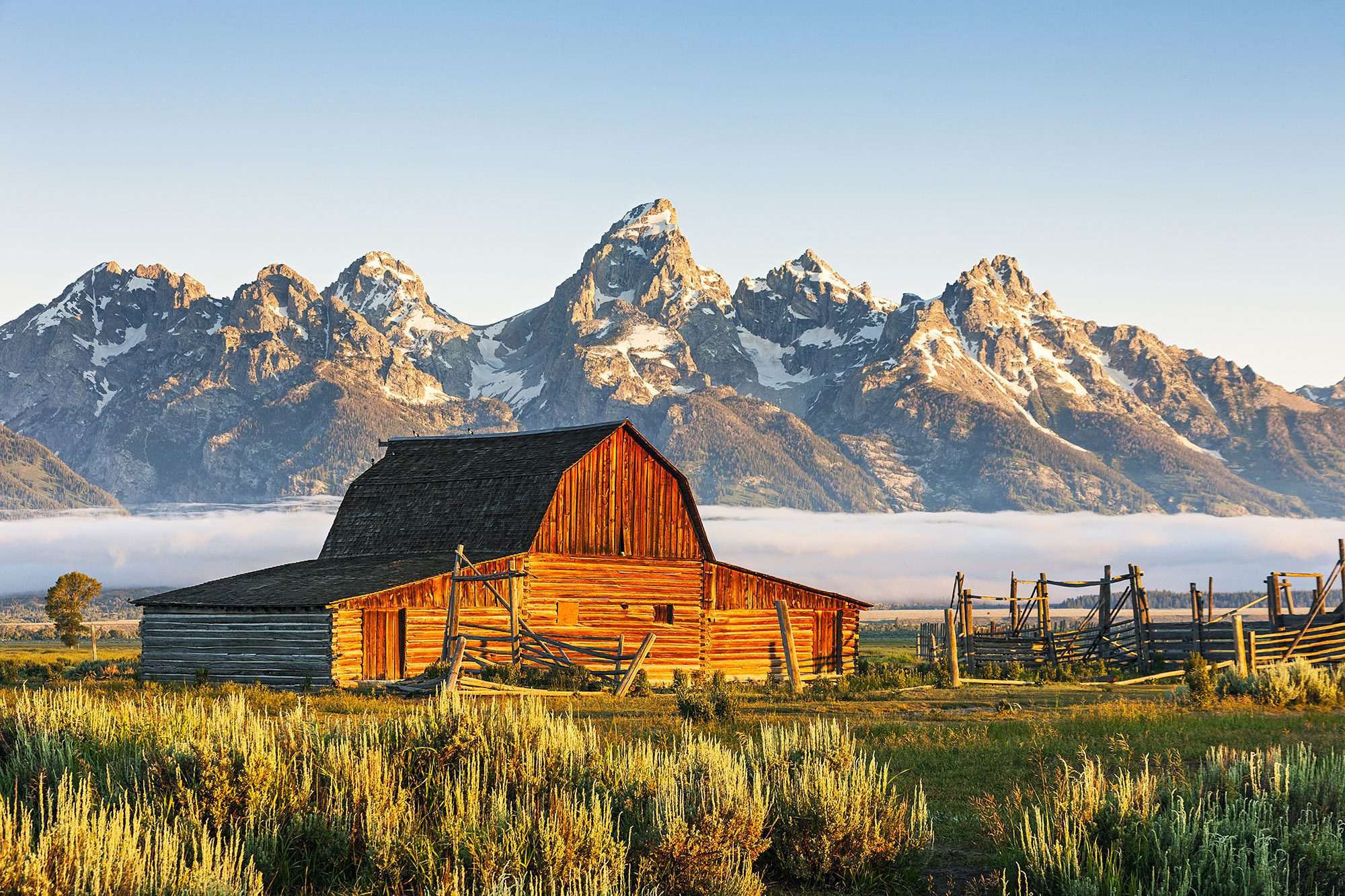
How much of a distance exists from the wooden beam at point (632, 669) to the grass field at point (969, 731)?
0.54 metres

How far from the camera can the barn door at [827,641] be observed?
44.0 m

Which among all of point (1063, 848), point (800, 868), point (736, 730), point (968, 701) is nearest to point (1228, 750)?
point (1063, 848)

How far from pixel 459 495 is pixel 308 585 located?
7003 mm

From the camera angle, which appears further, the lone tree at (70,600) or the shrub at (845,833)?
the lone tree at (70,600)

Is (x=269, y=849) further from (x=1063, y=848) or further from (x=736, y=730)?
(x=736, y=730)

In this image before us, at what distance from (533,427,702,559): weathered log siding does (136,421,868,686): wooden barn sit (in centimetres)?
5

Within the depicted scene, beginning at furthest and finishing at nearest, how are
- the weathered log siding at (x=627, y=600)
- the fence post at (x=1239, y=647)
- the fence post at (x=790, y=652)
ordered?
1. the weathered log siding at (x=627, y=600)
2. the fence post at (x=790, y=652)
3. the fence post at (x=1239, y=647)

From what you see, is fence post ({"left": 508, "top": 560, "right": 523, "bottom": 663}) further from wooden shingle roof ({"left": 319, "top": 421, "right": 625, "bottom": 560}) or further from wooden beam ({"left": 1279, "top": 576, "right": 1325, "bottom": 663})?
wooden beam ({"left": 1279, "top": 576, "right": 1325, "bottom": 663})

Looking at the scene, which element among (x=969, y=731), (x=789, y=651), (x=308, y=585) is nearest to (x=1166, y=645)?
(x=789, y=651)

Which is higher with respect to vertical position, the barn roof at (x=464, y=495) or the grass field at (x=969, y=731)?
the barn roof at (x=464, y=495)

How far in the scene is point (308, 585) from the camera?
116ft

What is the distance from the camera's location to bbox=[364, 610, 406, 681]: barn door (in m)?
33.8

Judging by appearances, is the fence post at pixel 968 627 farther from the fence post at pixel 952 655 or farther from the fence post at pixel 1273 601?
the fence post at pixel 1273 601

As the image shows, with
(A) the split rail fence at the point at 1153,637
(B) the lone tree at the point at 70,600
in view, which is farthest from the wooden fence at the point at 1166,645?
(B) the lone tree at the point at 70,600
